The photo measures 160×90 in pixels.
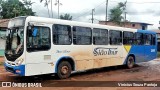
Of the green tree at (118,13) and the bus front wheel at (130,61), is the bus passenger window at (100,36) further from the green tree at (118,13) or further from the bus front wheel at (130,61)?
the green tree at (118,13)

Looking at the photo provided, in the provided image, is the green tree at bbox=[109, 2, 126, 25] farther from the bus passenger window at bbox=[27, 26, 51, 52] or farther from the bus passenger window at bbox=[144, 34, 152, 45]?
the bus passenger window at bbox=[27, 26, 51, 52]

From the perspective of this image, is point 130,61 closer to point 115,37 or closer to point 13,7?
point 115,37

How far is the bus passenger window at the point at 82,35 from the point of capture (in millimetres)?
12891

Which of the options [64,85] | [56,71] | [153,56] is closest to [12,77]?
[56,71]

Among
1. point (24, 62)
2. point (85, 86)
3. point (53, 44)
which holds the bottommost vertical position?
point (85, 86)

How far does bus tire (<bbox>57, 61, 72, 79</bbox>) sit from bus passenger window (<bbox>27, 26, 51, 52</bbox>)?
4.09 feet

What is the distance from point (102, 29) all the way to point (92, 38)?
3.72ft

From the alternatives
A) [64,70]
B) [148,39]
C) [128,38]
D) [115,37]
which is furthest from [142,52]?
[64,70]

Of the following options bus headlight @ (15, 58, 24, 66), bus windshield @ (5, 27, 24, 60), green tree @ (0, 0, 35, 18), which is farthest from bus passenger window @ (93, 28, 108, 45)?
green tree @ (0, 0, 35, 18)

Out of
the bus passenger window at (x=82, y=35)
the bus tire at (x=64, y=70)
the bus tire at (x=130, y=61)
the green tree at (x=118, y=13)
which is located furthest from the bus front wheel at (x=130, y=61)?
the green tree at (x=118, y=13)

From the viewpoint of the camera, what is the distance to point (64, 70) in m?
12.3

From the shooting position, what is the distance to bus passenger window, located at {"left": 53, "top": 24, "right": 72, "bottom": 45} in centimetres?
1183

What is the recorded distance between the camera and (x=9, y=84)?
1071cm

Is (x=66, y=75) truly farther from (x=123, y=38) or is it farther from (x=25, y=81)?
(x=123, y=38)
